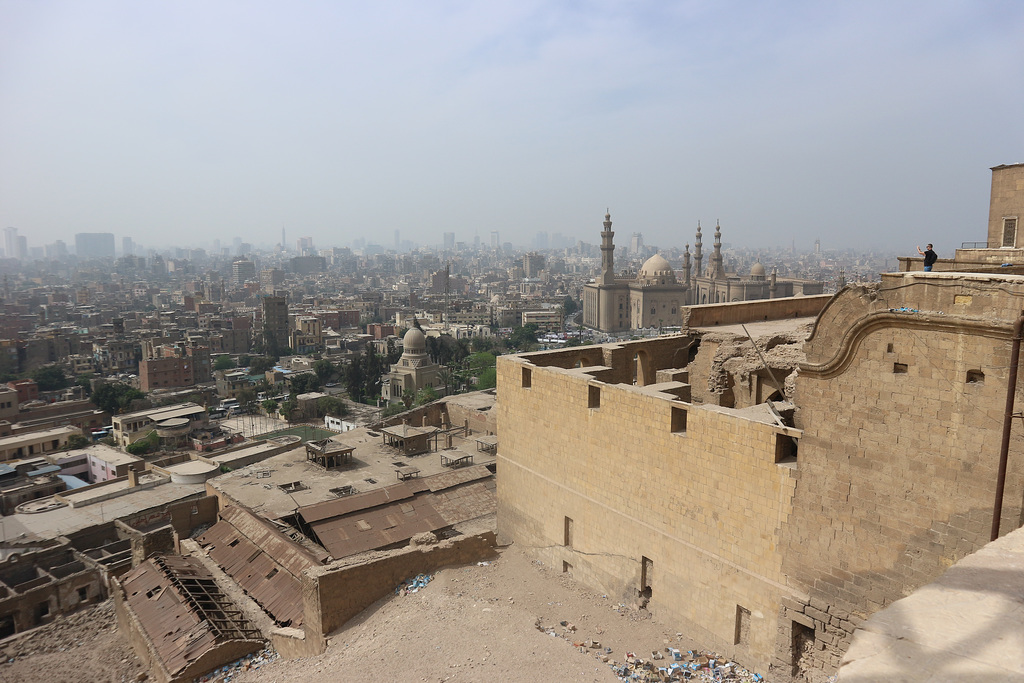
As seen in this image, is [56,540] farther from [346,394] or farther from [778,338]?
[346,394]

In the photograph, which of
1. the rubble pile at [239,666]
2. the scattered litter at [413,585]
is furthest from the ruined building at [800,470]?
the rubble pile at [239,666]

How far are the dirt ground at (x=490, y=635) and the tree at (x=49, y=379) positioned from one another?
63306mm

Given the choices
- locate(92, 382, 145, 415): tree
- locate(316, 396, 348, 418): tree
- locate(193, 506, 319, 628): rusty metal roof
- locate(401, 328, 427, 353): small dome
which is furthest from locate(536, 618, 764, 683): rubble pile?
locate(92, 382, 145, 415): tree

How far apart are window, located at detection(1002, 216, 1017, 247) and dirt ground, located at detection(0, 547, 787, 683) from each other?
31.6 ft

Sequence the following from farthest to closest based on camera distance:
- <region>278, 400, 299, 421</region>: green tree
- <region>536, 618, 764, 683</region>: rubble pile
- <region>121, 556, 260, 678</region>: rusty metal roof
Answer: <region>278, 400, 299, 421</region>: green tree → <region>121, 556, 260, 678</region>: rusty metal roof → <region>536, 618, 764, 683</region>: rubble pile

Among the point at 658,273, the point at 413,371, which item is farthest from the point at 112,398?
the point at 658,273

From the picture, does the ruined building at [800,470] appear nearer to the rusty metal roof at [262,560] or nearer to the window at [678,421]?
the window at [678,421]

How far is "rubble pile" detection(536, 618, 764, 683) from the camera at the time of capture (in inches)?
257

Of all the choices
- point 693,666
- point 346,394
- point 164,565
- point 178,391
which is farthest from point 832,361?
point 178,391

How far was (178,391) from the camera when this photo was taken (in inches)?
2227

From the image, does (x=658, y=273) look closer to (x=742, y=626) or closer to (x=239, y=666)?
(x=239, y=666)

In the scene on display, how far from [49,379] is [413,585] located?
6511 cm

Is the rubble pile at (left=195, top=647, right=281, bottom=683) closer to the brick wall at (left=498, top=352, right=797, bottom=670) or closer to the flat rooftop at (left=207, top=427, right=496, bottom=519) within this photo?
the brick wall at (left=498, top=352, right=797, bottom=670)

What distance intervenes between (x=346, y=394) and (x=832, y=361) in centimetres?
5213
